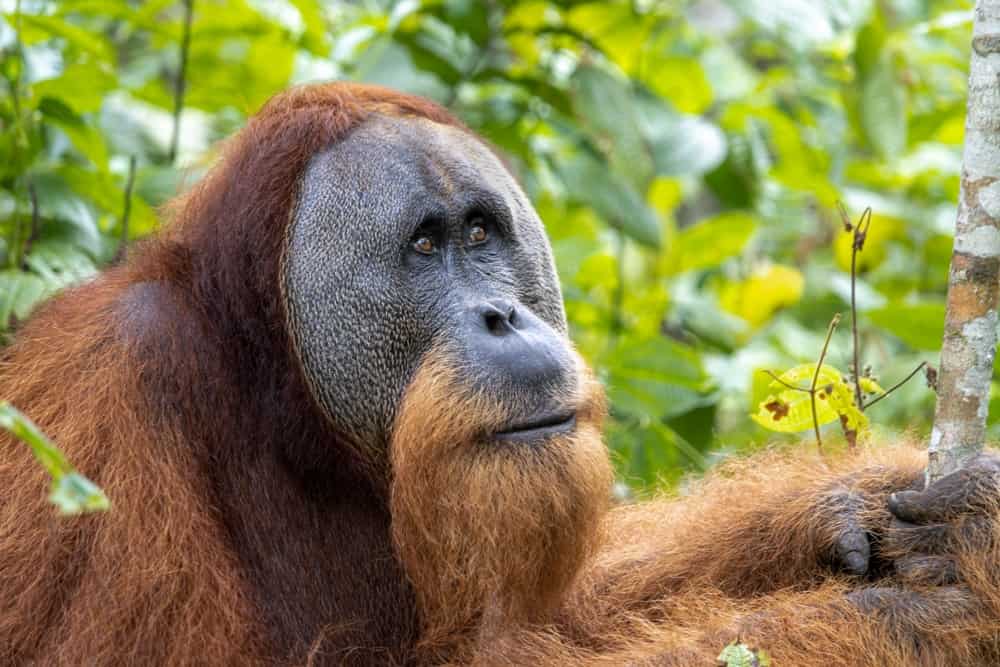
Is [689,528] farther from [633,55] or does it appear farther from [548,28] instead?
[633,55]

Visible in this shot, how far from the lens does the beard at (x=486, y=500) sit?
2.80 m

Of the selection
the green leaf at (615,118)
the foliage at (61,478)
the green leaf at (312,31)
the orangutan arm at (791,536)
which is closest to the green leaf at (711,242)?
the green leaf at (615,118)

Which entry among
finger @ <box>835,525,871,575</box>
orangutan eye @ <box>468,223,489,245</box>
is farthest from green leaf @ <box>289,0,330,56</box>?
finger @ <box>835,525,871,575</box>

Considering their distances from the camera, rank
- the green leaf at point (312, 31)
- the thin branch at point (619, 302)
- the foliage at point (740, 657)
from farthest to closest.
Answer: the thin branch at point (619, 302) < the green leaf at point (312, 31) < the foliage at point (740, 657)

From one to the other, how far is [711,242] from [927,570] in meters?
3.11

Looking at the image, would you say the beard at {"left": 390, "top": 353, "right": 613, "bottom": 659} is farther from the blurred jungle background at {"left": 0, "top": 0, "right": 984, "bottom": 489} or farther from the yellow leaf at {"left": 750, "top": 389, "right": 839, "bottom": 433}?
the blurred jungle background at {"left": 0, "top": 0, "right": 984, "bottom": 489}

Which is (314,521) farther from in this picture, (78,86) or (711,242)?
(711,242)

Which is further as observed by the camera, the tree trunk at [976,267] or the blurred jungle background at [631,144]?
the blurred jungle background at [631,144]

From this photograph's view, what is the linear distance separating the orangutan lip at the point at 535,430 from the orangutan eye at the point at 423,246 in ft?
1.61

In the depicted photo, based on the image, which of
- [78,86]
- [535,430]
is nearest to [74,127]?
[78,86]

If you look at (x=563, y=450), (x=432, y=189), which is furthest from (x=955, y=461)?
(x=432, y=189)

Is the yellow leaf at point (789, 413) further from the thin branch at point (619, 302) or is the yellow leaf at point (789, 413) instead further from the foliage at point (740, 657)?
the thin branch at point (619, 302)

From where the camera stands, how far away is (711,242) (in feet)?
18.8

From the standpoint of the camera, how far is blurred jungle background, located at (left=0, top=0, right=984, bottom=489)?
4.38 m
